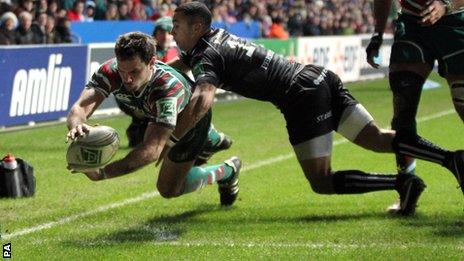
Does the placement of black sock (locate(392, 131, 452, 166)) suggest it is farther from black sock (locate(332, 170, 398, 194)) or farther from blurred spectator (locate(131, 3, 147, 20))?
blurred spectator (locate(131, 3, 147, 20))

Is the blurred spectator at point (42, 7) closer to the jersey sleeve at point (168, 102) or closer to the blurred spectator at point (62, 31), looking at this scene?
the blurred spectator at point (62, 31)

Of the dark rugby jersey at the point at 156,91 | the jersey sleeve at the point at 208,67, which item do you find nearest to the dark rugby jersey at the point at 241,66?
the jersey sleeve at the point at 208,67

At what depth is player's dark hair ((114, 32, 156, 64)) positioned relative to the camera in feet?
24.3

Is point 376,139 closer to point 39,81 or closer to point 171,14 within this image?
point 39,81

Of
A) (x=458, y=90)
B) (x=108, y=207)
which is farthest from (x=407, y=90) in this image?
(x=108, y=207)

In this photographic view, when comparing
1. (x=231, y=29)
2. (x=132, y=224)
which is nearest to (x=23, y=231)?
(x=132, y=224)

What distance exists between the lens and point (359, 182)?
28.3ft

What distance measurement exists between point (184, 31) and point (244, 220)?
5.07 feet

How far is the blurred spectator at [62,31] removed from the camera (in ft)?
66.3

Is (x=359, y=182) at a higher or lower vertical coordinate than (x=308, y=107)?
lower

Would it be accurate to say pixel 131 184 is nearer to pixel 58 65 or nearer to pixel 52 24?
pixel 58 65

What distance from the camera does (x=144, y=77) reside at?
7602 millimetres

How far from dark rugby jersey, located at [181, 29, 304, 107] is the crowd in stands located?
10.8 metres

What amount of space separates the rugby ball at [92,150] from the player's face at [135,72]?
23.6 inches
